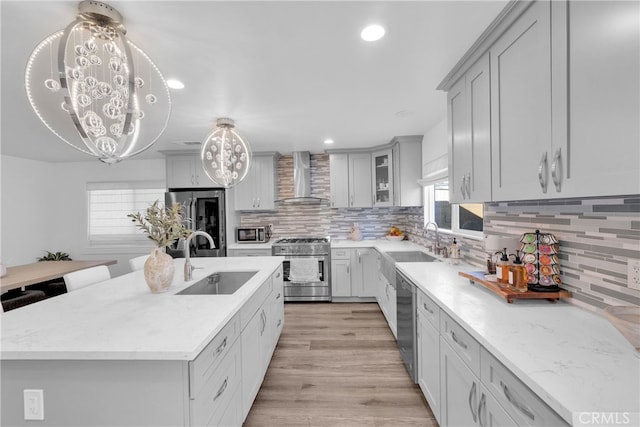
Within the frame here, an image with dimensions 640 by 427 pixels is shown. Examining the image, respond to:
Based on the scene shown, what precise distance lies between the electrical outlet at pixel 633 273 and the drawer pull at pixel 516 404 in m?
0.66

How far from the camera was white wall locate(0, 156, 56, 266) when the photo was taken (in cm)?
418

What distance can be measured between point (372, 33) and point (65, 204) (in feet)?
19.4

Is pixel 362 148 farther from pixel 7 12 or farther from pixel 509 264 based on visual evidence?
pixel 7 12

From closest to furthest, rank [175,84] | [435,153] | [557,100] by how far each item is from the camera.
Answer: [557,100]
[175,84]
[435,153]

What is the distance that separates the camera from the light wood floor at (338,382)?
1804mm

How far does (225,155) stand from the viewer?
243 cm

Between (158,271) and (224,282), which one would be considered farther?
(224,282)

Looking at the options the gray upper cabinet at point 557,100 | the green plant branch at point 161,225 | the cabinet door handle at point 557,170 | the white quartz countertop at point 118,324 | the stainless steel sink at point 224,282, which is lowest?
the stainless steel sink at point 224,282

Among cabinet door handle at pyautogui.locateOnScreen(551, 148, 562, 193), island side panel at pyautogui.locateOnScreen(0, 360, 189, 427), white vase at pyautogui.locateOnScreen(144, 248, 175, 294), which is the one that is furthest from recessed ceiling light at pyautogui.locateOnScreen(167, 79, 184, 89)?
cabinet door handle at pyautogui.locateOnScreen(551, 148, 562, 193)

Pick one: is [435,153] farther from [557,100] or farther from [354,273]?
[557,100]

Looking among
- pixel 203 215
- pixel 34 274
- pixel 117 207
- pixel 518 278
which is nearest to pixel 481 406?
pixel 518 278

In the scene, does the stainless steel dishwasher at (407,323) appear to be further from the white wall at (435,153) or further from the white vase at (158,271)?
the white vase at (158,271)

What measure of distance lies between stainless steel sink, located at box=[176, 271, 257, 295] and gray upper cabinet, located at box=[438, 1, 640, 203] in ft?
6.16

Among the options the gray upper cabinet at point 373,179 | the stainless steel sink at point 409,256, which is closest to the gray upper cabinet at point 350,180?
the gray upper cabinet at point 373,179
